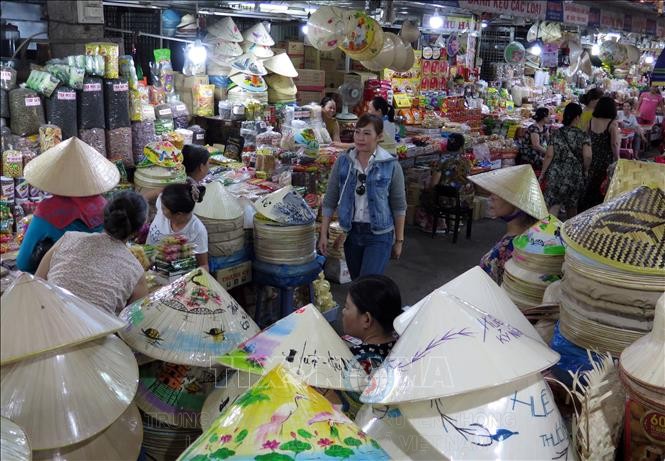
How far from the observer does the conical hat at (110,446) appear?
1359mm

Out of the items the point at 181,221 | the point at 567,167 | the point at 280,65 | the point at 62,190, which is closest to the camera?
the point at 62,190

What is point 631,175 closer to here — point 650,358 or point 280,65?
point 650,358

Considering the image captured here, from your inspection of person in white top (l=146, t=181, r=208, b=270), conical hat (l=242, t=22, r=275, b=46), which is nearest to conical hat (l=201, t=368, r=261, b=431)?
person in white top (l=146, t=181, r=208, b=270)

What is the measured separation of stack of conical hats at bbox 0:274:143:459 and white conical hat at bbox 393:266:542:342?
28.9 inches

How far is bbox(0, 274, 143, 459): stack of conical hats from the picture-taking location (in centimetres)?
127

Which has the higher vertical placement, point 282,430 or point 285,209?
point 282,430

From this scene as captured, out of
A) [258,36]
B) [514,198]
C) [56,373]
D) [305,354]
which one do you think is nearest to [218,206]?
[514,198]

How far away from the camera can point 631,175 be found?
2090mm

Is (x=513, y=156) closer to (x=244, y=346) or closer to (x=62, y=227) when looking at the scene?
(x=62, y=227)

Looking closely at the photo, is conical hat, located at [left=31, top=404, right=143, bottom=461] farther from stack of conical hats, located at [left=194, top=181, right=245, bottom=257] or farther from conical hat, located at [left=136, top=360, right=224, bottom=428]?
stack of conical hats, located at [left=194, top=181, right=245, bottom=257]

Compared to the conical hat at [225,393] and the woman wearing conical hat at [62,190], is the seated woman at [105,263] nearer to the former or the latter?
the woman wearing conical hat at [62,190]

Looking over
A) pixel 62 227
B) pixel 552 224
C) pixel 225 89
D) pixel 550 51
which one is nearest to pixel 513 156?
pixel 225 89

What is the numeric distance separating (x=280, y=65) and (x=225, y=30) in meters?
0.76

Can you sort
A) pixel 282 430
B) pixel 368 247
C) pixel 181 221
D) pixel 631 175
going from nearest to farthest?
pixel 282 430
pixel 631 175
pixel 181 221
pixel 368 247
